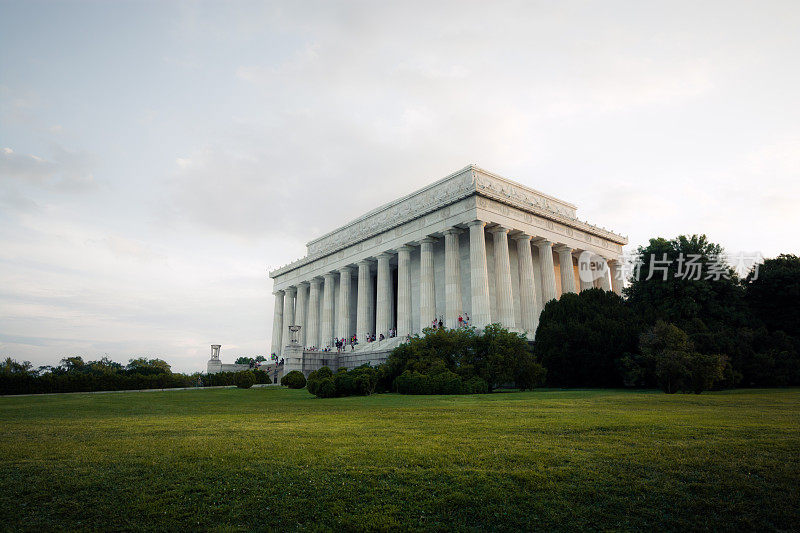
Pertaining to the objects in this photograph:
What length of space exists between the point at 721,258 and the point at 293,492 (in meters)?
46.2

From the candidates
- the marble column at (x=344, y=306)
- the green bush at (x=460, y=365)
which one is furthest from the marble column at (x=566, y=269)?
the marble column at (x=344, y=306)

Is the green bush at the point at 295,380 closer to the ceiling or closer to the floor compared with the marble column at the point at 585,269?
closer to the floor

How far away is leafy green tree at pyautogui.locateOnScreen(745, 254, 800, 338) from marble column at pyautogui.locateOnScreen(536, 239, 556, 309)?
1783 cm

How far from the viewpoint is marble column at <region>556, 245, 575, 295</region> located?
183ft

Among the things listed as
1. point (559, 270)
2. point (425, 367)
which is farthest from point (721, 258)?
point (425, 367)

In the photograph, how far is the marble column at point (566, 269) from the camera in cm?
5586

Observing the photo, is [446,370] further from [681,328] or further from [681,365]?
[681,328]

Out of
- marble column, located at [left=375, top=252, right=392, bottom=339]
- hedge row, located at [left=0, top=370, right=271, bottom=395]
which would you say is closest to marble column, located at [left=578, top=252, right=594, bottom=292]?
marble column, located at [left=375, top=252, right=392, bottom=339]

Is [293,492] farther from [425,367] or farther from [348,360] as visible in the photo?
[348,360]

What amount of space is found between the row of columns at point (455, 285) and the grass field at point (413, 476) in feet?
115

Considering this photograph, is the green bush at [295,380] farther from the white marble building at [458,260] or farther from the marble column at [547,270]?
the marble column at [547,270]

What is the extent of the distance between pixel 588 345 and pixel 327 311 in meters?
41.9

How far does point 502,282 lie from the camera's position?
4878 cm

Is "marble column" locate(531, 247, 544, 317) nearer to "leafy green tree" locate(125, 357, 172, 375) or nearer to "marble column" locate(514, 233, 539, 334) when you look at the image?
"marble column" locate(514, 233, 539, 334)
